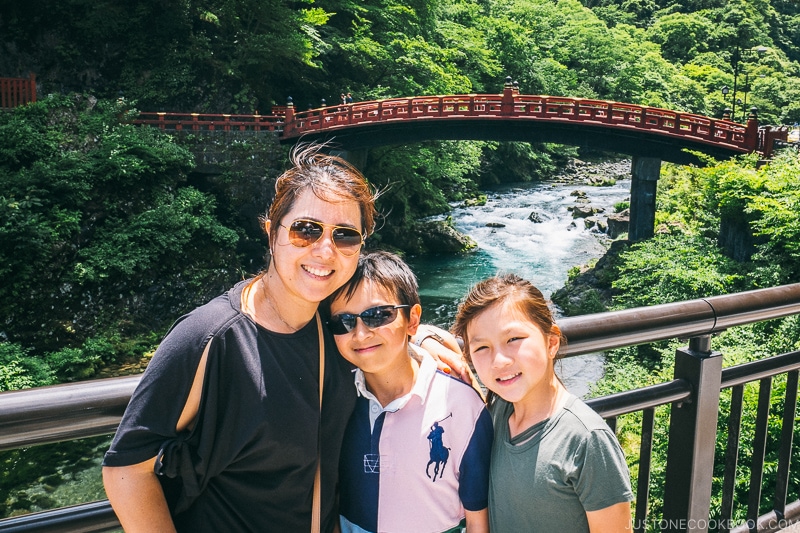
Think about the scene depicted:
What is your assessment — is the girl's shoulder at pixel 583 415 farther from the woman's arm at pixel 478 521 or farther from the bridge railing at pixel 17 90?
the bridge railing at pixel 17 90

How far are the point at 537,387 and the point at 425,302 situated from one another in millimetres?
16117

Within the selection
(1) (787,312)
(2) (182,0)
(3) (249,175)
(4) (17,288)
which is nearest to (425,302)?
(3) (249,175)

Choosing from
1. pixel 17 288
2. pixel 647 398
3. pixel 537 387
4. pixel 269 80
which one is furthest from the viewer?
pixel 269 80

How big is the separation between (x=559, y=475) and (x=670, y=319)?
0.65 m

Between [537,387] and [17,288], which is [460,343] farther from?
[17,288]

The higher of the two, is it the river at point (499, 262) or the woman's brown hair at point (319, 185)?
the woman's brown hair at point (319, 185)

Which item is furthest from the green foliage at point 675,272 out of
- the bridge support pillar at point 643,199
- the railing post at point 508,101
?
→ the railing post at point 508,101

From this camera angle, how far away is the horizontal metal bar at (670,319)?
5.95 ft

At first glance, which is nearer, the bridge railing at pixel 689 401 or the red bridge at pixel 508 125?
the bridge railing at pixel 689 401

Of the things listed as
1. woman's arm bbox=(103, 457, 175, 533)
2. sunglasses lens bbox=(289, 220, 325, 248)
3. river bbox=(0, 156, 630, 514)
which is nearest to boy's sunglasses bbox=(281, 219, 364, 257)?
sunglasses lens bbox=(289, 220, 325, 248)

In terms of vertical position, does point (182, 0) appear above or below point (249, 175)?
above

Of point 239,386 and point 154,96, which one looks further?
point 154,96

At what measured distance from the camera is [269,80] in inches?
909

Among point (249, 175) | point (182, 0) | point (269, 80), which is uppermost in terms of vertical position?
point (182, 0)
